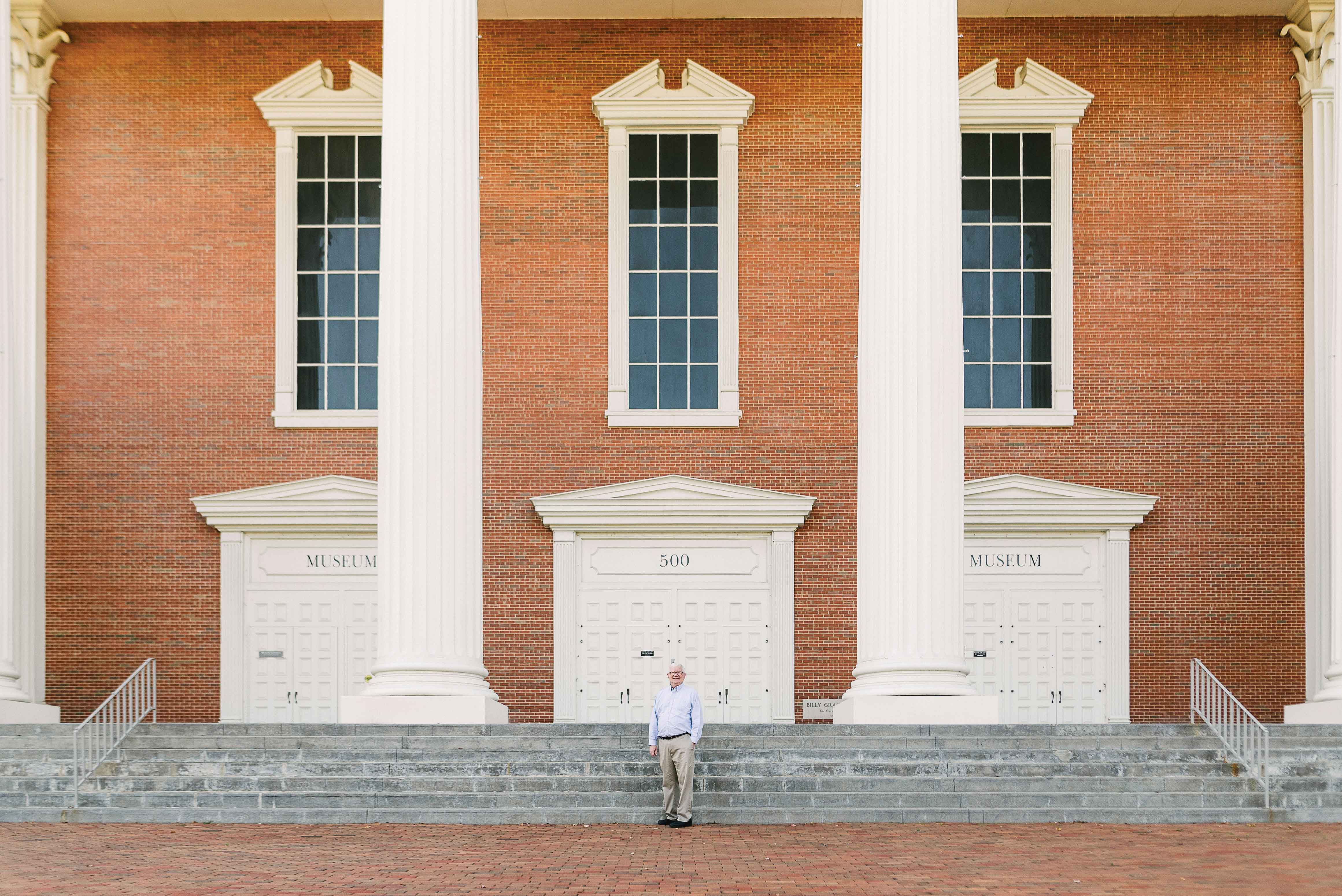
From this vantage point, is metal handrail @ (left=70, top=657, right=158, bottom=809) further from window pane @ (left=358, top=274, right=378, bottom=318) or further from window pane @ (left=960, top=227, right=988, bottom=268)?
window pane @ (left=960, top=227, right=988, bottom=268)

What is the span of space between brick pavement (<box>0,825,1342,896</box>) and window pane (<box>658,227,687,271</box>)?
484 inches

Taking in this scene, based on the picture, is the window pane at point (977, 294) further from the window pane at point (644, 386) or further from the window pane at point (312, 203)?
the window pane at point (312, 203)

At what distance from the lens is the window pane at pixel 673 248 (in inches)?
1026

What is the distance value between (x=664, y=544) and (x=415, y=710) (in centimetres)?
769

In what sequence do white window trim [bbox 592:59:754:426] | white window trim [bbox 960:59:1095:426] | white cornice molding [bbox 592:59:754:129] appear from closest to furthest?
white window trim [bbox 960:59:1095:426]
white window trim [bbox 592:59:754:426]
white cornice molding [bbox 592:59:754:129]

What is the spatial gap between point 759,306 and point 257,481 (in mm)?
8049

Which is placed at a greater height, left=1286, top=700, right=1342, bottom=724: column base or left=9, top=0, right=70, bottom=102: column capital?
left=9, top=0, right=70, bottom=102: column capital

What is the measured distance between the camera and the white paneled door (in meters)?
25.1

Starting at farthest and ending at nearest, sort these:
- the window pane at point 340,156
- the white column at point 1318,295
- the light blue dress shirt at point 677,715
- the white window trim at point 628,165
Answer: the window pane at point 340,156 < the white window trim at point 628,165 < the white column at point 1318,295 < the light blue dress shirt at point 677,715

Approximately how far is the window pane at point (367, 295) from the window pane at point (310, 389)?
1107 millimetres

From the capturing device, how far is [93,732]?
55.3 feet

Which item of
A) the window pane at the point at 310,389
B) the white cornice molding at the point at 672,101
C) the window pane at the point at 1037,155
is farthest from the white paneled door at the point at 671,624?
the window pane at the point at 1037,155

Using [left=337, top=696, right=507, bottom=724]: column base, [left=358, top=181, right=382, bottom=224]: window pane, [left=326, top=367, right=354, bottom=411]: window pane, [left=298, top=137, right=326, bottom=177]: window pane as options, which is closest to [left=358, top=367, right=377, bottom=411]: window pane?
[left=326, top=367, right=354, bottom=411]: window pane

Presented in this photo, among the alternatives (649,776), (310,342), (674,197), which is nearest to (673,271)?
(674,197)
